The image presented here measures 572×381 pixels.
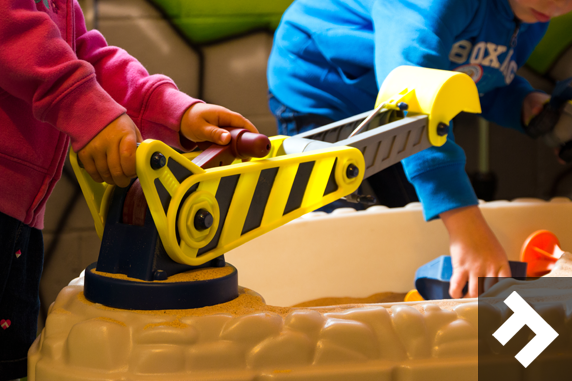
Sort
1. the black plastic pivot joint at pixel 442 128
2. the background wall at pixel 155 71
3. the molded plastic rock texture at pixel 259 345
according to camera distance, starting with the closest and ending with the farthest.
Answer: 1. the molded plastic rock texture at pixel 259 345
2. the black plastic pivot joint at pixel 442 128
3. the background wall at pixel 155 71

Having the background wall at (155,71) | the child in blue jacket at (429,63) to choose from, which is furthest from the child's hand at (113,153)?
the background wall at (155,71)

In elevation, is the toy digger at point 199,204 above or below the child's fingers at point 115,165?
below

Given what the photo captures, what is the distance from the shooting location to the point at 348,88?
2.78ft

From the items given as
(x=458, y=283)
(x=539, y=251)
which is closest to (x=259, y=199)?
(x=458, y=283)

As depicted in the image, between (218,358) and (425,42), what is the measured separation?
501 mm

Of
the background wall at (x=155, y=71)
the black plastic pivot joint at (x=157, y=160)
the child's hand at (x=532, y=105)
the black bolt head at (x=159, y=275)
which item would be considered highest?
the black plastic pivot joint at (x=157, y=160)

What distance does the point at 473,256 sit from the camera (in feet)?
1.89

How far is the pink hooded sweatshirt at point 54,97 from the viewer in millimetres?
368

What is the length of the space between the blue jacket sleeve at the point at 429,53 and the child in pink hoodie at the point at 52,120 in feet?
0.90

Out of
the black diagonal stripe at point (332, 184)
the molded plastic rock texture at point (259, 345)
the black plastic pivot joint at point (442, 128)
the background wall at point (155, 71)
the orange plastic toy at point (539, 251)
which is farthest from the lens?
the background wall at point (155, 71)

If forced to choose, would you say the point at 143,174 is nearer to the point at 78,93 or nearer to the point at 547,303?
the point at 78,93

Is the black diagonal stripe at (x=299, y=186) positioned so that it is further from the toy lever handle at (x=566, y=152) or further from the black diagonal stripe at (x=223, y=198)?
the toy lever handle at (x=566, y=152)

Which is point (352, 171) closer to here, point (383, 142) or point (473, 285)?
point (383, 142)

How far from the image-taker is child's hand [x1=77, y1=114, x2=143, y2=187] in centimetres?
34
